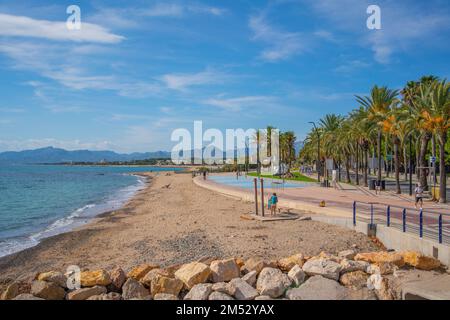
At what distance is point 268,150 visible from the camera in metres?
91.7

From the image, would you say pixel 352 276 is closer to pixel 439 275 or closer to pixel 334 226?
pixel 439 275

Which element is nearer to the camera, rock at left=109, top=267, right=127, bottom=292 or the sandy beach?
rock at left=109, top=267, right=127, bottom=292

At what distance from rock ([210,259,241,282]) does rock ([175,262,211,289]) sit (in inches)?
7.1

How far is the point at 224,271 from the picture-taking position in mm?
10258

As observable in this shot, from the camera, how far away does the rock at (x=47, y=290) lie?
912 cm

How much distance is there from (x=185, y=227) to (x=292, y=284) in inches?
512

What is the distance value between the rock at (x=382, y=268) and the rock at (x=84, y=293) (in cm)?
673

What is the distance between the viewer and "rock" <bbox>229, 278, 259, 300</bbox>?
9.20 m

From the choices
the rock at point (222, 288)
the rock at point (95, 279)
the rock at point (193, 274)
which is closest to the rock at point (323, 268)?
the rock at point (222, 288)

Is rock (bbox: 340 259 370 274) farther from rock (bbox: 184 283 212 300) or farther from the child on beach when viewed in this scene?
the child on beach

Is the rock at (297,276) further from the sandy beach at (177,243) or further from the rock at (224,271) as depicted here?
the sandy beach at (177,243)

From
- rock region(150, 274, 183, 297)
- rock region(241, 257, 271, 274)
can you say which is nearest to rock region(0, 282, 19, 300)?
rock region(150, 274, 183, 297)

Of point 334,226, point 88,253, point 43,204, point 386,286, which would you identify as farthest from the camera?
point 43,204
